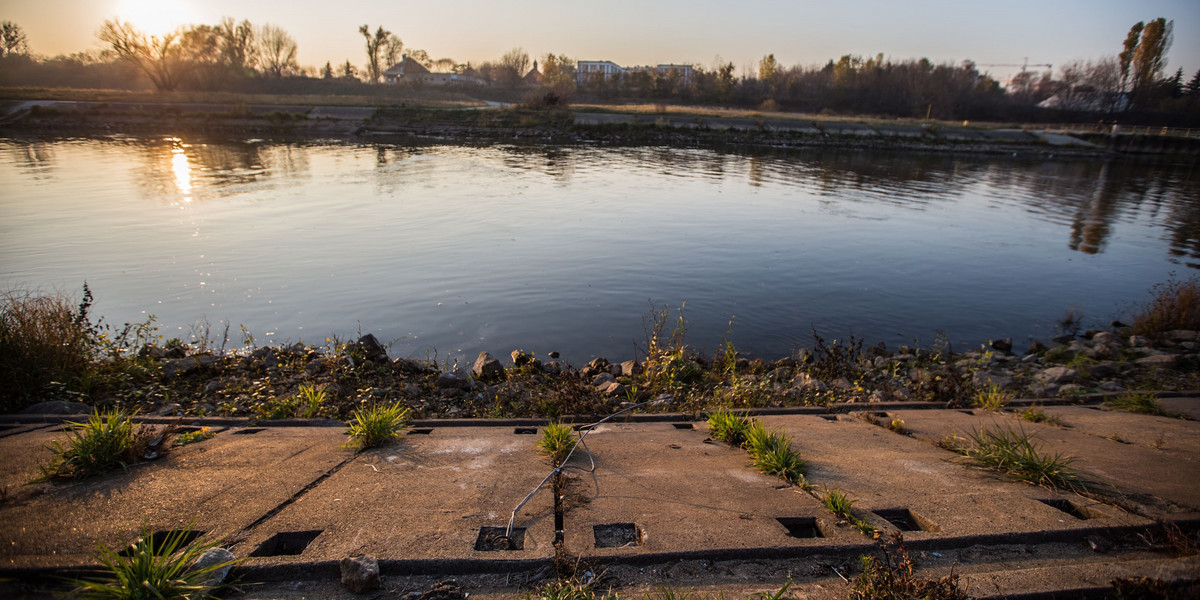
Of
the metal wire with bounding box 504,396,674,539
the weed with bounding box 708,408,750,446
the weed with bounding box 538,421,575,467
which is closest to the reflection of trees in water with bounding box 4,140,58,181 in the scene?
the metal wire with bounding box 504,396,674,539

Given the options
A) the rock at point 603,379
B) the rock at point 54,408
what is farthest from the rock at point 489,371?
the rock at point 54,408

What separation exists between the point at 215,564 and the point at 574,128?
171ft

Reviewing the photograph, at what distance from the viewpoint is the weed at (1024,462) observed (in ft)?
12.0

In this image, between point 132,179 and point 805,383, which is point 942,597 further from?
point 132,179

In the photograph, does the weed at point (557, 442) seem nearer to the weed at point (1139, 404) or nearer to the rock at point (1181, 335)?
the weed at point (1139, 404)

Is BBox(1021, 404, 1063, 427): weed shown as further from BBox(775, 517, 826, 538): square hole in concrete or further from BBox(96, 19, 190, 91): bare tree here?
BBox(96, 19, 190, 91): bare tree

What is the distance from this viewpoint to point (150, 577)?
244 centimetres

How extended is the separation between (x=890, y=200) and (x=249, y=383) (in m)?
24.5

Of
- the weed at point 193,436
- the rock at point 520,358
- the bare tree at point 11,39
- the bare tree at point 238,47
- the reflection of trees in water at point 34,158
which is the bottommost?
the rock at point 520,358

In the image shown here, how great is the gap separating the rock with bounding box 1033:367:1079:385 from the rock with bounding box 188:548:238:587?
921 cm

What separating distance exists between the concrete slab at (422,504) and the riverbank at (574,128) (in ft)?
147

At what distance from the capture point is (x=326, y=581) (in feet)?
8.64

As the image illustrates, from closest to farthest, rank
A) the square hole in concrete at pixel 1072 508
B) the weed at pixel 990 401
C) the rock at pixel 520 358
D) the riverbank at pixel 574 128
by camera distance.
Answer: the square hole in concrete at pixel 1072 508, the weed at pixel 990 401, the rock at pixel 520 358, the riverbank at pixel 574 128

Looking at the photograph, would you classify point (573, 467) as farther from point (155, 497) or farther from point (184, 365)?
point (184, 365)
